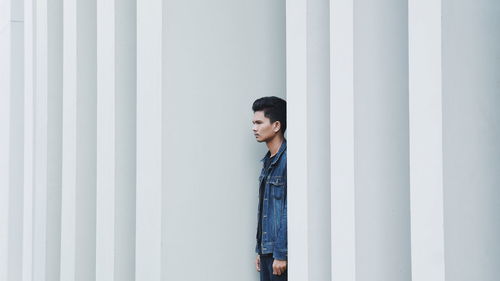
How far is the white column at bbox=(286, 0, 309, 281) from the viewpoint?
12.1 ft

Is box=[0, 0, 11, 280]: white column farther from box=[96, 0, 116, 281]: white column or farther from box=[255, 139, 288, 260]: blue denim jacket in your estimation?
box=[255, 139, 288, 260]: blue denim jacket

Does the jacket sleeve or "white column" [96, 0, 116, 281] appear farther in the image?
"white column" [96, 0, 116, 281]

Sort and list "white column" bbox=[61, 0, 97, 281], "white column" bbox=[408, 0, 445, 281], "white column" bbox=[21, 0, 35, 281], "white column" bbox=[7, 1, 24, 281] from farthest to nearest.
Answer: "white column" bbox=[7, 1, 24, 281] < "white column" bbox=[21, 0, 35, 281] < "white column" bbox=[61, 0, 97, 281] < "white column" bbox=[408, 0, 445, 281]

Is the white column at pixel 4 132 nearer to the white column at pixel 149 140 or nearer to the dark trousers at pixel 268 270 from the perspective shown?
the white column at pixel 149 140

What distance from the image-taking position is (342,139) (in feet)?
11.1

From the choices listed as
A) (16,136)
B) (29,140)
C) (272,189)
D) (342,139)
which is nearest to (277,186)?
(272,189)

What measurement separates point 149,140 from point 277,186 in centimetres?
107

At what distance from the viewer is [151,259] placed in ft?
18.9

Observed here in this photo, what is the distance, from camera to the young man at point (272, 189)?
226 inches

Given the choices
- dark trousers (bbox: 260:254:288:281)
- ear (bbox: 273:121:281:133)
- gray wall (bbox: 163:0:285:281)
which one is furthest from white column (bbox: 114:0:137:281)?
ear (bbox: 273:121:281:133)

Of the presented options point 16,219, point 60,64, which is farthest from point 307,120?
point 16,219

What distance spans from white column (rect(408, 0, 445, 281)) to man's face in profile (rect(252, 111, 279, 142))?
2.84 meters

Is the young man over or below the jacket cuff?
over

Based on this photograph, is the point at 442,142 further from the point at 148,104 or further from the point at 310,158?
the point at 148,104
